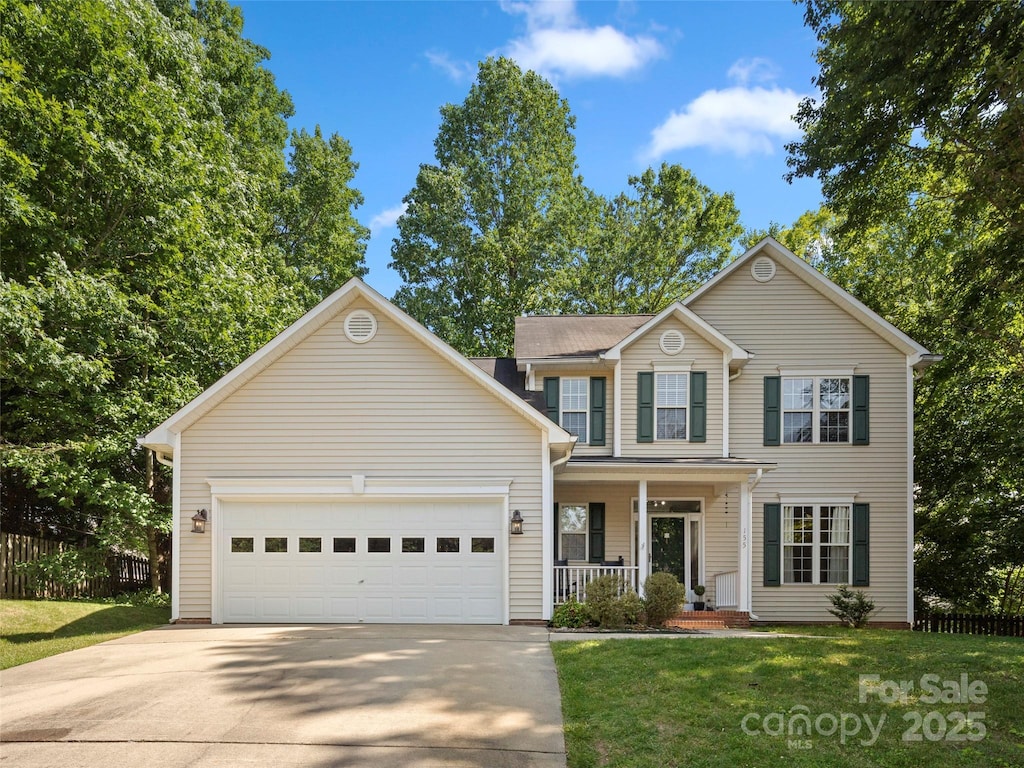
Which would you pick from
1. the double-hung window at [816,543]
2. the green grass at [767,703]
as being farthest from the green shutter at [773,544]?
the green grass at [767,703]

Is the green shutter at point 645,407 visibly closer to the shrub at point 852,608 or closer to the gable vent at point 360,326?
the shrub at point 852,608

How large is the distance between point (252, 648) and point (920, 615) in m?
14.8

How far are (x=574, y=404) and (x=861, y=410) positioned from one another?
20.9 feet

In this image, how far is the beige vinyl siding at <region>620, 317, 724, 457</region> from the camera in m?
15.1

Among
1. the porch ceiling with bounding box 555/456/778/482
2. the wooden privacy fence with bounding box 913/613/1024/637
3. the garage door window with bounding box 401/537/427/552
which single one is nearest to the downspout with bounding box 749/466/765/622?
the porch ceiling with bounding box 555/456/778/482

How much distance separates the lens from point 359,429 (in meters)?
12.7

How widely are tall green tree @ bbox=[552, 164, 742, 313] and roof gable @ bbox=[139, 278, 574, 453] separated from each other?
15.8 m

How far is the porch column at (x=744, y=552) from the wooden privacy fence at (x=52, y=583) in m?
14.1

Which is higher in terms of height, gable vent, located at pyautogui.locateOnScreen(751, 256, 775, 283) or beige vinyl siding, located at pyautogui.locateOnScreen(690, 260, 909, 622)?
gable vent, located at pyautogui.locateOnScreen(751, 256, 775, 283)

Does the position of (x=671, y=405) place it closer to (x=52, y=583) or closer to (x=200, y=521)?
(x=200, y=521)

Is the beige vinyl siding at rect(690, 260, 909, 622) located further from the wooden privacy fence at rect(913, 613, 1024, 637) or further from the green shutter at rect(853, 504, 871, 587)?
the wooden privacy fence at rect(913, 613, 1024, 637)

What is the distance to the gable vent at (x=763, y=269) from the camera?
16.0 meters

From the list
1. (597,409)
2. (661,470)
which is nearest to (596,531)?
(661,470)

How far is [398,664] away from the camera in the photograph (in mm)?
8773
